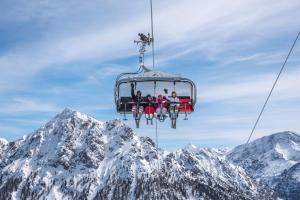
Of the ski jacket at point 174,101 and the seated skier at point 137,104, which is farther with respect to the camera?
the ski jacket at point 174,101

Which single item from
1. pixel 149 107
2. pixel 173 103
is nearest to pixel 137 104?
pixel 149 107

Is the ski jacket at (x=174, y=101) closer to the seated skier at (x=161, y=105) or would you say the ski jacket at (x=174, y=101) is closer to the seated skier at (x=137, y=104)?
the seated skier at (x=161, y=105)

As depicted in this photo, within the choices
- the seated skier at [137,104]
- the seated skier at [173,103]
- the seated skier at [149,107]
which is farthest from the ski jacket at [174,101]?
the seated skier at [137,104]

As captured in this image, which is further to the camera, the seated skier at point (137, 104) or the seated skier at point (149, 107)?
the seated skier at point (149, 107)

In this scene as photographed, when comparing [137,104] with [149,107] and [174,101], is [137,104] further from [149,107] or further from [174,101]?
[174,101]

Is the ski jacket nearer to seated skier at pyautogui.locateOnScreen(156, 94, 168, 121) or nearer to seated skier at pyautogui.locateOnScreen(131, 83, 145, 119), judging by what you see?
seated skier at pyautogui.locateOnScreen(156, 94, 168, 121)

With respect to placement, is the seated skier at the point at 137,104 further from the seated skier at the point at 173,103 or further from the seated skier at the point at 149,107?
the seated skier at the point at 173,103

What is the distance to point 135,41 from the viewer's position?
1512 inches

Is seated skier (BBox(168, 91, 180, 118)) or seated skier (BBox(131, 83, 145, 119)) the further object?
seated skier (BBox(168, 91, 180, 118))

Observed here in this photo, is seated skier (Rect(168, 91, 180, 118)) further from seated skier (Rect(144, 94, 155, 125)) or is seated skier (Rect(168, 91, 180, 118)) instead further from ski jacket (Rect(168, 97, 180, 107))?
seated skier (Rect(144, 94, 155, 125))

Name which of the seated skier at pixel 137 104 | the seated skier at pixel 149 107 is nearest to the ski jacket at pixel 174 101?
the seated skier at pixel 149 107

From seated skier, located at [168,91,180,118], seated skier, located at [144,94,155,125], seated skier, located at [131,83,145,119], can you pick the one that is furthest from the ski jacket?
seated skier, located at [131,83,145,119]

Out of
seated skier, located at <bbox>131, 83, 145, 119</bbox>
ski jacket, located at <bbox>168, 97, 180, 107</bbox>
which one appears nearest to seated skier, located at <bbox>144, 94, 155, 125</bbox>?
seated skier, located at <bbox>131, 83, 145, 119</bbox>

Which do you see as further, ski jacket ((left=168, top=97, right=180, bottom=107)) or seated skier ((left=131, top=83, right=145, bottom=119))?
ski jacket ((left=168, top=97, right=180, bottom=107))
